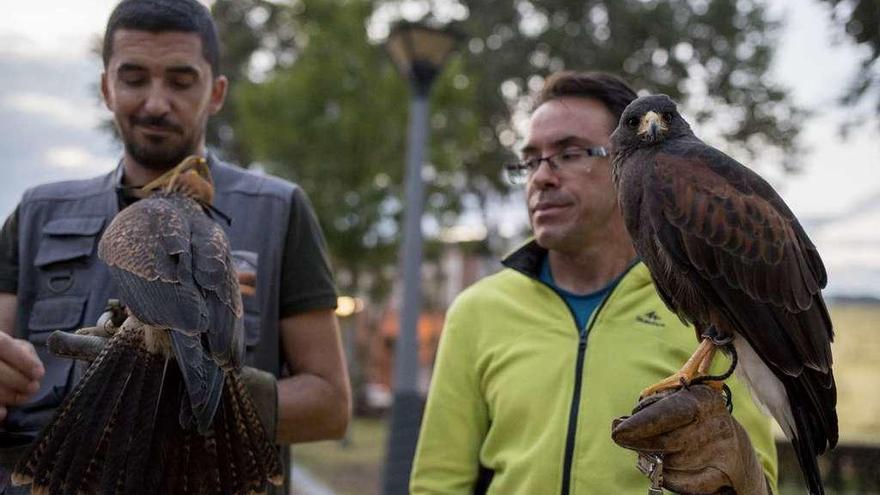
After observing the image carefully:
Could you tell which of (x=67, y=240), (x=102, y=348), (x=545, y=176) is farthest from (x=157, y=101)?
(x=545, y=176)

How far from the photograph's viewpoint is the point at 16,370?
2.59 m

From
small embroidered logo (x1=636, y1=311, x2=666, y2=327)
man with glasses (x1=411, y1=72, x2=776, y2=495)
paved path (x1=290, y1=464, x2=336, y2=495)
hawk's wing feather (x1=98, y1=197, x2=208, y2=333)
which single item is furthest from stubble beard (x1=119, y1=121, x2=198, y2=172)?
paved path (x1=290, y1=464, x2=336, y2=495)

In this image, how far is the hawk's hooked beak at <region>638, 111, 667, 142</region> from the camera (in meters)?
2.93

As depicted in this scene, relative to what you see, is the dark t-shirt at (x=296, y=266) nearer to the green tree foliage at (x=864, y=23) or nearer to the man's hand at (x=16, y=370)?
the man's hand at (x=16, y=370)

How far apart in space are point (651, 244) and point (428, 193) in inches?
665

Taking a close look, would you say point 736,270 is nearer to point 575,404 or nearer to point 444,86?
point 575,404

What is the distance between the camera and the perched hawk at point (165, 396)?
233cm

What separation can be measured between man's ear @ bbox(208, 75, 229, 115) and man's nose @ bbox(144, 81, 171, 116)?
24cm

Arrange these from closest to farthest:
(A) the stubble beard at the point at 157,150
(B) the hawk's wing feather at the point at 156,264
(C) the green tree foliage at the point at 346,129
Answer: (B) the hawk's wing feather at the point at 156,264 < (A) the stubble beard at the point at 157,150 < (C) the green tree foliage at the point at 346,129

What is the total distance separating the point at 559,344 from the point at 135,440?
1.51 metres

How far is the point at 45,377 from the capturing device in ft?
9.87

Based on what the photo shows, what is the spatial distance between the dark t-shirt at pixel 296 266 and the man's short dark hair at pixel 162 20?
58cm

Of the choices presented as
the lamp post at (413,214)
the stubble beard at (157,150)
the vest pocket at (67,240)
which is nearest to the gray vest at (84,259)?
the vest pocket at (67,240)

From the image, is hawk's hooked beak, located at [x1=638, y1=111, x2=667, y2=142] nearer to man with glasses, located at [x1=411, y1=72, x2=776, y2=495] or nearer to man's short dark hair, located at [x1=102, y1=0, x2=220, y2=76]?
man with glasses, located at [x1=411, y1=72, x2=776, y2=495]
